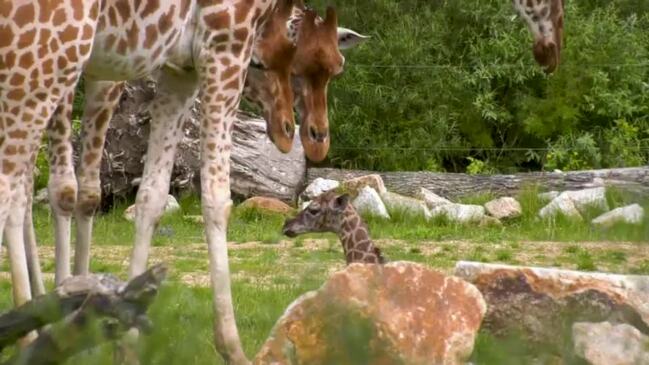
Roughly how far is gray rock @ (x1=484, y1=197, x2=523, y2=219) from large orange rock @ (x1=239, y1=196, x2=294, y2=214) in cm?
198

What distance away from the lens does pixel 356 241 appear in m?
8.11

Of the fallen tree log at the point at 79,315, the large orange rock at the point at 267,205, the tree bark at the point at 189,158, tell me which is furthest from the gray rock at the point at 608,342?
the tree bark at the point at 189,158

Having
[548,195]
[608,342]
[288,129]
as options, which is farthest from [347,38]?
[548,195]

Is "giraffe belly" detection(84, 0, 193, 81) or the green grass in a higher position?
"giraffe belly" detection(84, 0, 193, 81)

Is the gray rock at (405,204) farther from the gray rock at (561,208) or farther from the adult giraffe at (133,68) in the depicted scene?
the adult giraffe at (133,68)

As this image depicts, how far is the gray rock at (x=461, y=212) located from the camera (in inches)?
515

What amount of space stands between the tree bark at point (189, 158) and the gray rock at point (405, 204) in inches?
50.9

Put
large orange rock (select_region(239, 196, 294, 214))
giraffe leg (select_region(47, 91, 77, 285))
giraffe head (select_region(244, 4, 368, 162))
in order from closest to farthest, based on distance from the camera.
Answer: giraffe leg (select_region(47, 91, 77, 285)), giraffe head (select_region(244, 4, 368, 162)), large orange rock (select_region(239, 196, 294, 214))

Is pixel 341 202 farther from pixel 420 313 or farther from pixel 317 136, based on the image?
pixel 420 313

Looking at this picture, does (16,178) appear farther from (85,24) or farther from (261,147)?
(261,147)

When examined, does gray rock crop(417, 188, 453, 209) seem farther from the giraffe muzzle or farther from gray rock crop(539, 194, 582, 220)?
the giraffe muzzle

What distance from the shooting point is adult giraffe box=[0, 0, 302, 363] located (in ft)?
13.8

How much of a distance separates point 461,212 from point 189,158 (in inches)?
116

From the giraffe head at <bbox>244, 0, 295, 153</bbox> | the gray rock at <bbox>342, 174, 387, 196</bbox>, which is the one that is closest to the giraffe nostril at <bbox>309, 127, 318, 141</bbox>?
the giraffe head at <bbox>244, 0, 295, 153</bbox>
